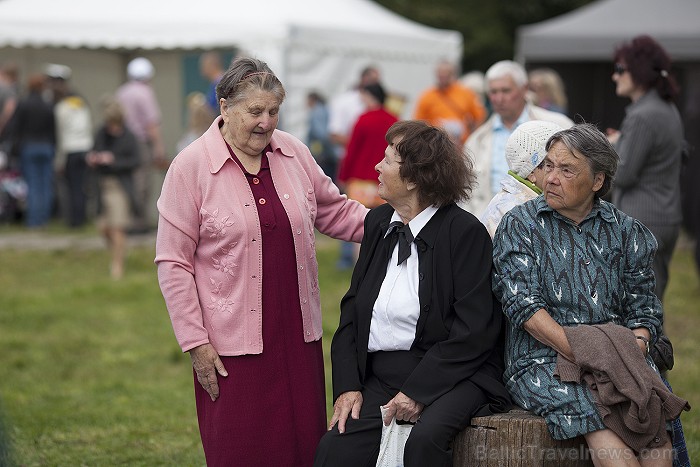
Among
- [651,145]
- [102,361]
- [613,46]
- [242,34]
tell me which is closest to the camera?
[651,145]

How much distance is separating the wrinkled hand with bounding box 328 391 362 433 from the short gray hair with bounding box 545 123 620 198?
3.86 ft

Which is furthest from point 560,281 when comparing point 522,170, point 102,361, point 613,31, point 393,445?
point 613,31

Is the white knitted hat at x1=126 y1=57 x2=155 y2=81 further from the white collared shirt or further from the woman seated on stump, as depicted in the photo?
the white collared shirt

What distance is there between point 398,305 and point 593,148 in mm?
917

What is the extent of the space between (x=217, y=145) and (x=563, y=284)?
1402 mm

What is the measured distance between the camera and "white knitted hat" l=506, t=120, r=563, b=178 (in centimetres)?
439

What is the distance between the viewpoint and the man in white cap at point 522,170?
4.38 m

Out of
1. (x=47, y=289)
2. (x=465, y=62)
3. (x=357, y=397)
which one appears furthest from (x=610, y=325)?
(x=465, y=62)

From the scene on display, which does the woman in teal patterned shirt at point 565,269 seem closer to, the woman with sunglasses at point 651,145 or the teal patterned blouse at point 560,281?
the teal patterned blouse at point 560,281

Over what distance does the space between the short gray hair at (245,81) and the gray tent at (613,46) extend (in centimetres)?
848

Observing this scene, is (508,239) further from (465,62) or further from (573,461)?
(465,62)

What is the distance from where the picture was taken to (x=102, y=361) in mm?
8086

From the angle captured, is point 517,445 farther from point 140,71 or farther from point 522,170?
point 140,71

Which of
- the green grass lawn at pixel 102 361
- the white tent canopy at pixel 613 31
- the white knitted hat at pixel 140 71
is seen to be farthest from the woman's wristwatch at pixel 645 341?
the white knitted hat at pixel 140 71
